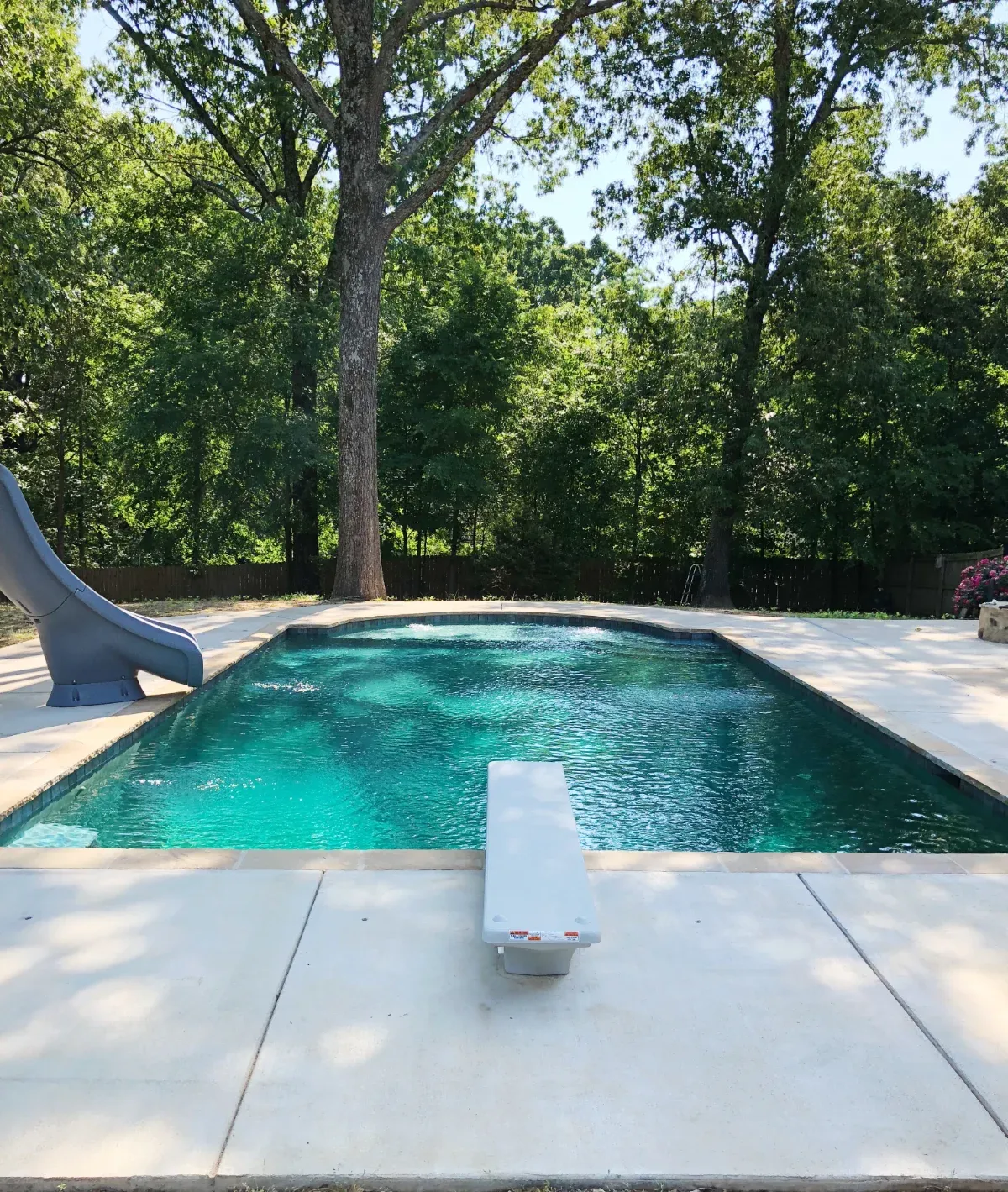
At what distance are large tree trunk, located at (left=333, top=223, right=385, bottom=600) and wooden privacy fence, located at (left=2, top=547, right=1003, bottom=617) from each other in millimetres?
3600

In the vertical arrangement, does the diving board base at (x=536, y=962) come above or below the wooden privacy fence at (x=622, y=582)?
below

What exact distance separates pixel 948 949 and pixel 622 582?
47.7 feet

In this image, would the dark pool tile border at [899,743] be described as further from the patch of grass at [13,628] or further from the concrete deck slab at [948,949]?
the patch of grass at [13,628]

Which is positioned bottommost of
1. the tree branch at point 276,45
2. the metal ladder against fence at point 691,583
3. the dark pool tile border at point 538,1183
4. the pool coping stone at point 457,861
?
the dark pool tile border at point 538,1183

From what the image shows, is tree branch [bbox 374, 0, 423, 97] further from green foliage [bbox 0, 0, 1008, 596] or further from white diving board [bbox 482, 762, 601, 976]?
white diving board [bbox 482, 762, 601, 976]

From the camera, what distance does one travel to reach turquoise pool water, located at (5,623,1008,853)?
13.8ft

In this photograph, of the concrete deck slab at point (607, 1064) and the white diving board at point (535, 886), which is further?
the white diving board at point (535, 886)

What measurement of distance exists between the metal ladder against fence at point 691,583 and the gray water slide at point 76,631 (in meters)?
12.3

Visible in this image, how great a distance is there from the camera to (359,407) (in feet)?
40.0

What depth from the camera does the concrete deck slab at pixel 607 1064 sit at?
1.78 metres

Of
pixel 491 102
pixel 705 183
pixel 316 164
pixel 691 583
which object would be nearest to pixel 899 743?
pixel 491 102

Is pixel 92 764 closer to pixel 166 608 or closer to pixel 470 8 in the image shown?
pixel 166 608

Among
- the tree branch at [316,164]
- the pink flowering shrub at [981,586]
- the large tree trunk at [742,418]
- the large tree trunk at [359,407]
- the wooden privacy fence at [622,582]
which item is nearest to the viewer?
the pink flowering shrub at [981,586]

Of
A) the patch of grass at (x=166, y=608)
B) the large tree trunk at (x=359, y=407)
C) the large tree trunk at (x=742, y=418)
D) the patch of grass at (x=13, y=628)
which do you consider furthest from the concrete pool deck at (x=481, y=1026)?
the large tree trunk at (x=742, y=418)
